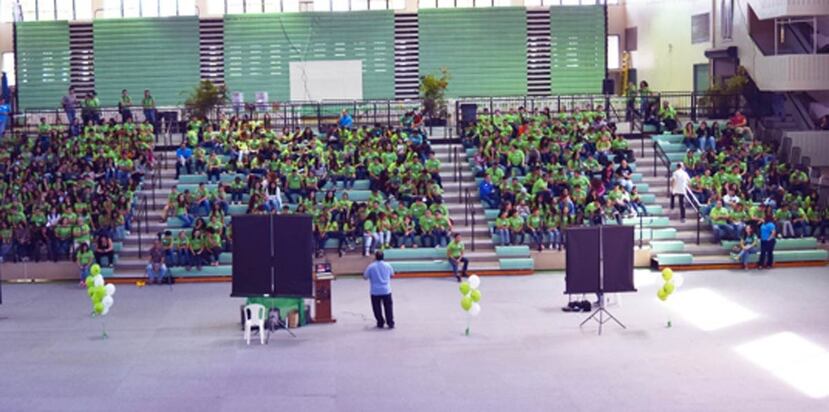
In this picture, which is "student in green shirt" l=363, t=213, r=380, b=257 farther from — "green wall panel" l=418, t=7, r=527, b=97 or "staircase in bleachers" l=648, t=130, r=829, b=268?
"green wall panel" l=418, t=7, r=527, b=97

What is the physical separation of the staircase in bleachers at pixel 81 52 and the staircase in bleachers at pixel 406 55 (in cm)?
1150

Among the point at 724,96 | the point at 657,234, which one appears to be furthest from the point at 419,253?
the point at 724,96

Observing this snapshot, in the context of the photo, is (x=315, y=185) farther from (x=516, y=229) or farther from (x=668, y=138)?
(x=668, y=138)

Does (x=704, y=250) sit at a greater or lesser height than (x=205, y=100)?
lesser

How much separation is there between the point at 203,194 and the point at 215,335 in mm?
10018

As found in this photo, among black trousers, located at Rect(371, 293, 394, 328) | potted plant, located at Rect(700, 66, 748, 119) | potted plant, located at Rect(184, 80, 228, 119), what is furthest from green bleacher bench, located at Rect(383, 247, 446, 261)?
potted plant, located at Rect(700, 66, 748, 119)

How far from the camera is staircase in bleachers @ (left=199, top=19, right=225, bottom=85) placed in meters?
45.1

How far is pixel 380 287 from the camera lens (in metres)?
21.1

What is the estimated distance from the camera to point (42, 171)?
106 feet

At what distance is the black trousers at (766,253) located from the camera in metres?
28.1

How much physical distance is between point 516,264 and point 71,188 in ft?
38.2

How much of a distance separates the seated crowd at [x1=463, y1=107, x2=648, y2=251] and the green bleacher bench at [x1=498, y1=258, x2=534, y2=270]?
0.72m

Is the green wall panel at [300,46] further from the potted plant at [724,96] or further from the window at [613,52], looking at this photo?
the potted plant at [724,96]

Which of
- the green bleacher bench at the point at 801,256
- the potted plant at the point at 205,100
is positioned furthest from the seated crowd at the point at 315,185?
the green bleacher bench at the point at 801,256
